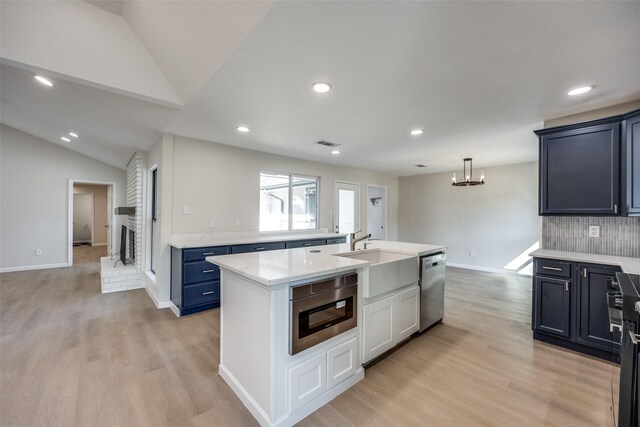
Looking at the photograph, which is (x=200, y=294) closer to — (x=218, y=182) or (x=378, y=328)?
(x=218, y=182)

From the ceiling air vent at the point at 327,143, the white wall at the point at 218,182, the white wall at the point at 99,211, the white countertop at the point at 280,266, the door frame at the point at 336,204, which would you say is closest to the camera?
the white countertop at the point at 280,266

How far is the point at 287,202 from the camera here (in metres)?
5.12

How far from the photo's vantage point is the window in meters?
4.79

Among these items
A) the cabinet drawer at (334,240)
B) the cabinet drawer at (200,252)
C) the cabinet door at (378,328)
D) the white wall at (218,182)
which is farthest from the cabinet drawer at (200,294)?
the cabinet door at (378,328)

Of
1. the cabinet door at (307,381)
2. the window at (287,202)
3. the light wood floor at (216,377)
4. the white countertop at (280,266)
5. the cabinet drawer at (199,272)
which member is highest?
the window at (287,202)

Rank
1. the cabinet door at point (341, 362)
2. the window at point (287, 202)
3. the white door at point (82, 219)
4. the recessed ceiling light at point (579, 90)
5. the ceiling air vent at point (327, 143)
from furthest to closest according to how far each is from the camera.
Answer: the white door at point (82, 219) → the window at point (287, 202) → the ceiling air vent at point (327, 143) → the recessed ceiling light at point (579, 90) → the cabinet door at point (341, 362)

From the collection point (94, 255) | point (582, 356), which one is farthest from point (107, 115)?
point (94, 255)

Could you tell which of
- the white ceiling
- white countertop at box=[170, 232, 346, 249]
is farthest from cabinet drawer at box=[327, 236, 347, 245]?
the white ceiling

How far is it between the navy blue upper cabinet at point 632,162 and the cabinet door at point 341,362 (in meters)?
2.69

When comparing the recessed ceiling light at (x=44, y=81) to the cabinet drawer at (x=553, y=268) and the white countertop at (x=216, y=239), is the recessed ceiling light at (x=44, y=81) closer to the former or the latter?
the white countertop at (x=216, y=239)

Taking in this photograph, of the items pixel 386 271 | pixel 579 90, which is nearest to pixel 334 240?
pixel 386 271

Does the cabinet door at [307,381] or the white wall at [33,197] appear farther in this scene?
the white wall at [33,197]

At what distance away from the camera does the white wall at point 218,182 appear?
3744 millimetres

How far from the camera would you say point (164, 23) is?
2.01 metres
